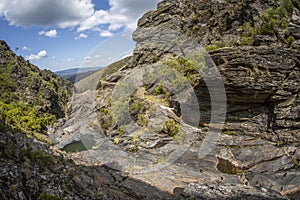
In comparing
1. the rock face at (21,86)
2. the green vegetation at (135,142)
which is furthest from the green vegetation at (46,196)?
the rock face at (21,86)

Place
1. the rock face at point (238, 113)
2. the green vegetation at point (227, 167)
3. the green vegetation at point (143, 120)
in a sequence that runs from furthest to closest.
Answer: the green vegetation at point (143, 120), the green vegetation at point (227, 167), the rock face at point (238, 113)

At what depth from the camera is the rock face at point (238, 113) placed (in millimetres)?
15203

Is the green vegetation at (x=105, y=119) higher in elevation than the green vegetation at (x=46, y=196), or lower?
higher

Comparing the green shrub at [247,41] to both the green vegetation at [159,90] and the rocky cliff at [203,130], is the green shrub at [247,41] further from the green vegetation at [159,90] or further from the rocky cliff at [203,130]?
the green vegetation at [159,90]

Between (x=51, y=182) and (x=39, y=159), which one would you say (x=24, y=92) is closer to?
(x=39, y=159)

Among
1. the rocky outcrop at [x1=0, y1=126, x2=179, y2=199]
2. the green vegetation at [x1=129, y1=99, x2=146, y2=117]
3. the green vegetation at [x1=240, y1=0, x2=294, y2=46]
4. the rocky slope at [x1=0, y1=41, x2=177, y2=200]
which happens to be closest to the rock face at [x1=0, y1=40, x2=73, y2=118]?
the green vegetation at [x1=129, y1=99, x2=146, y2=117]

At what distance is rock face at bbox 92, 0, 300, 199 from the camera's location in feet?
49.9

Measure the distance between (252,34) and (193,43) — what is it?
23.6 feet

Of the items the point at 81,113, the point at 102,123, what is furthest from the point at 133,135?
the point at 81,113

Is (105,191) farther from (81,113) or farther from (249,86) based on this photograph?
(81,113)

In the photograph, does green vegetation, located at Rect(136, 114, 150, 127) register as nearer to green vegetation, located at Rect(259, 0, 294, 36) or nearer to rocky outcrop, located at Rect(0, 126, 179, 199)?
rocky outcrop, located at Rect(0, 126, 179, 199)

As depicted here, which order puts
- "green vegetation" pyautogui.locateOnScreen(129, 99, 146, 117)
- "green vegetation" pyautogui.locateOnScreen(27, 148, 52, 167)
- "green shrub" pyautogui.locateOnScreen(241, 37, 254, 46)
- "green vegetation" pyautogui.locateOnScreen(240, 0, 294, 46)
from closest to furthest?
"green vegetation" pyautogui.locateOnScreen(27, 148, 52, 167), "green vegetation" pyautogui.locateOnScreen(240, 0, 294, 46), "green shrub" pyautogui.locateOnScreen(241, 37, 254, 46), "green vegetation" pyautogui.locateOnScreen(129, 99, 146, 117)

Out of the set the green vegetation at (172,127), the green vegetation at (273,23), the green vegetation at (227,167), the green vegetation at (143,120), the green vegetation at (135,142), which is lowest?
the green vegetation at (227,167)

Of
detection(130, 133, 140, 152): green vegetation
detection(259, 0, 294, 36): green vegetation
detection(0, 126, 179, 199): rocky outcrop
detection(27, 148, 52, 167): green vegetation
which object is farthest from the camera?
detection(130, 133, 140, 152): green vegetation
